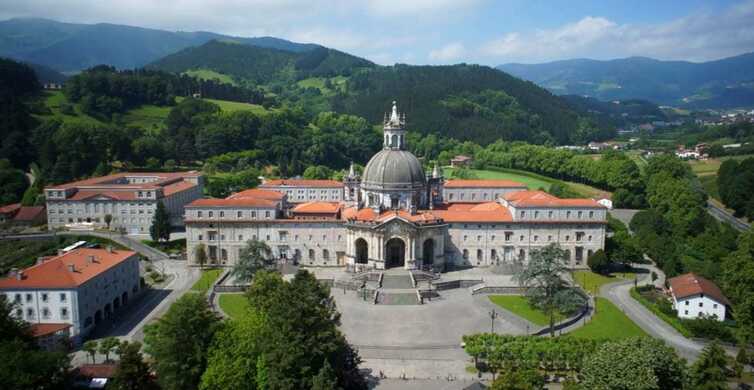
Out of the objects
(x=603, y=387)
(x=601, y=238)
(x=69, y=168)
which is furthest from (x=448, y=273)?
(x=69, y=168)

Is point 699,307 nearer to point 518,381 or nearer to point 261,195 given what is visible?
point 518,381

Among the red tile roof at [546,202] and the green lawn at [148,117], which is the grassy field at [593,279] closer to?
the red tile roof at [546,202]

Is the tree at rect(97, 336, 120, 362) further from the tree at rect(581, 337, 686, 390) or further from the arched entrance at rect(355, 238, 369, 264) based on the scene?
the tree at rect(581, 337, 686, 390)

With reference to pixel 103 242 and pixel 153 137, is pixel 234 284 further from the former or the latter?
pixel 153 137

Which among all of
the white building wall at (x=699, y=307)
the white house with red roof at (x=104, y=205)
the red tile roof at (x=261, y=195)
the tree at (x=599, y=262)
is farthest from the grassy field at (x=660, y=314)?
the white house with red roof at (x=104, y=205)

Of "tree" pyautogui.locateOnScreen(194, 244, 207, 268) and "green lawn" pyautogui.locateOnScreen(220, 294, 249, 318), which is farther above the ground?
"tree" pyautogui.locateOnScreen(194, 244, 207, 268)

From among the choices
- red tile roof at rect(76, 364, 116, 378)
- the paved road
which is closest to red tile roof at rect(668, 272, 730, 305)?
the paved road
